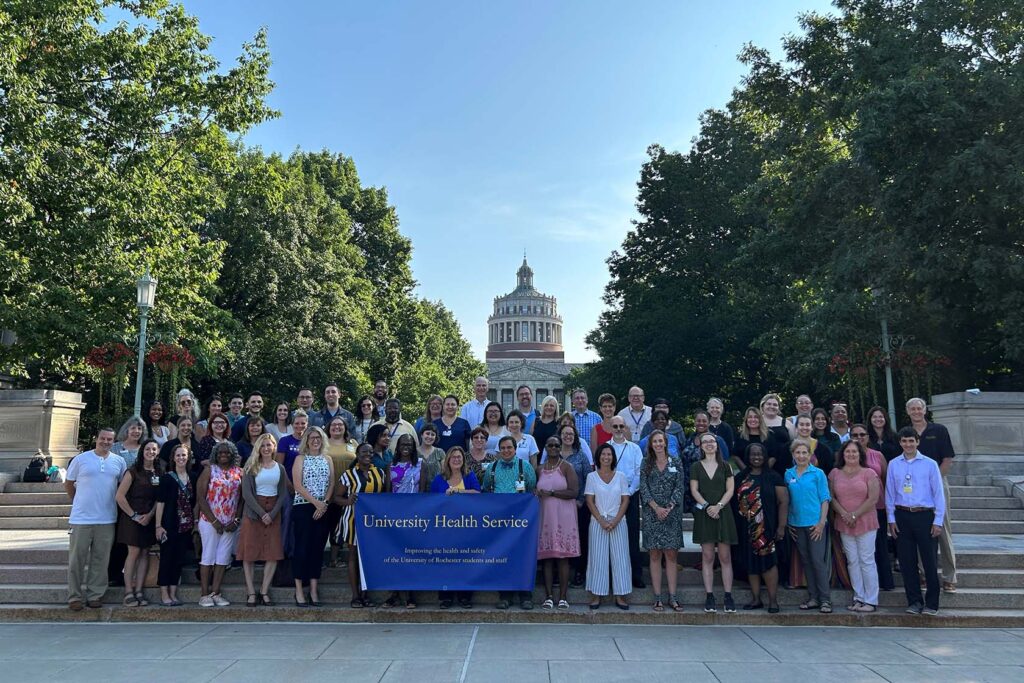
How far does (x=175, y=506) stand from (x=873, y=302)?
686 inches

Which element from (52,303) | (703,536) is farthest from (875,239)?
(52,303)

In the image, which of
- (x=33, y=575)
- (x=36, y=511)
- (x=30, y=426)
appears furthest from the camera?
(x=30, y=426)

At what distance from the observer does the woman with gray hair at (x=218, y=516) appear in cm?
880

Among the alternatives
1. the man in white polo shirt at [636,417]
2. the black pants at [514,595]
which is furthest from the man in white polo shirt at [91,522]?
the man in white polo shirt at [636,417]

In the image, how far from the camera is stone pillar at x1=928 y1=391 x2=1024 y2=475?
1561 cm

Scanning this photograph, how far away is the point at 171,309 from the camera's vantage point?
19.9 meters

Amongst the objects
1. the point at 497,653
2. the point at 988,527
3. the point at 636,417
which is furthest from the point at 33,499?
the point at 988,527

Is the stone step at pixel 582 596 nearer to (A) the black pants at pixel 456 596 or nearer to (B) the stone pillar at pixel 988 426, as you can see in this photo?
(A) the black pants at pixel 456 596

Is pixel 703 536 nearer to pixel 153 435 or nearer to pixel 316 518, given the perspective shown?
pixel 316 518

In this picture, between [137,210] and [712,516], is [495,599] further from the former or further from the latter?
[137,210]

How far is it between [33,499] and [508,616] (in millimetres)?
9962

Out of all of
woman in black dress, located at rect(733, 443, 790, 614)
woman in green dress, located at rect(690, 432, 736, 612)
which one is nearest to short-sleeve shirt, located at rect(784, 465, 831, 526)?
woman in black dress, located at rect(733, 443, 790, 614)

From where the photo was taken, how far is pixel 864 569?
28.3ft

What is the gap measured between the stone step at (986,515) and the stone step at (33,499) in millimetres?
15473
